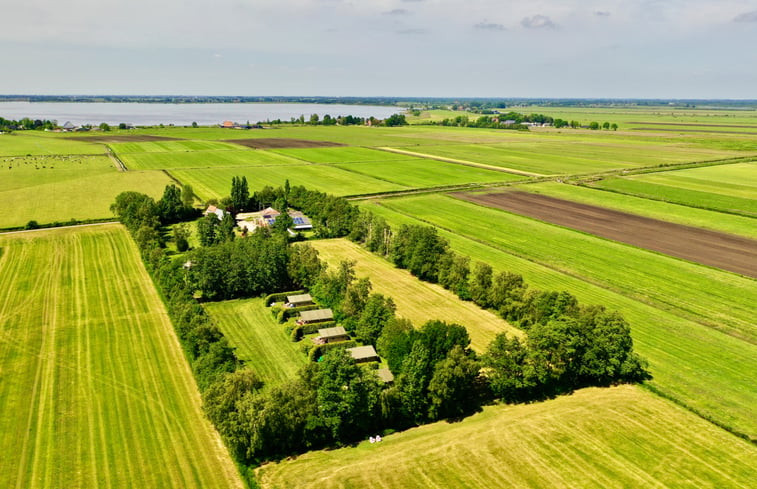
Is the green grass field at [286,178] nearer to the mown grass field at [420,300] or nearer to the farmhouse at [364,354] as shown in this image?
the mown grass field at [420,300]

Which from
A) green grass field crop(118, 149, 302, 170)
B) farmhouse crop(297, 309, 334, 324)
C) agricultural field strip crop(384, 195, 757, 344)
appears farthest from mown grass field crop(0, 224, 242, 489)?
green grass field crop(118, 149, 302, 170)

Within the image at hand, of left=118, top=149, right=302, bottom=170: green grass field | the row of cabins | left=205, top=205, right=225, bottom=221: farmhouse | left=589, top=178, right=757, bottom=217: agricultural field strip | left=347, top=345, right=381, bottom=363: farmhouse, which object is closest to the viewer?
the row of cabins

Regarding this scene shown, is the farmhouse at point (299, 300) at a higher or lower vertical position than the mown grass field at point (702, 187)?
lower

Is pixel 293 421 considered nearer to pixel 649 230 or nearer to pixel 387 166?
pixel 649 230

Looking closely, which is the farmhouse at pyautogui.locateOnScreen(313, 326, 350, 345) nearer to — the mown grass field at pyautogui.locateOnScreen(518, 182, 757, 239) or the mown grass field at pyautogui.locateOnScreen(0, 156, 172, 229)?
the mown grass field at pyautogui.locateOnScreen(0, 156, 172, 229)

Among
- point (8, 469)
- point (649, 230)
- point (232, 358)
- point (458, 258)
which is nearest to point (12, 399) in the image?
point (8, 469)

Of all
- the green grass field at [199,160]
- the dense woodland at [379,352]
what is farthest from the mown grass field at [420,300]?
the green grass field at [199,160]

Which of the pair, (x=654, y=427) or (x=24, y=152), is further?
(x=24, y=152)
